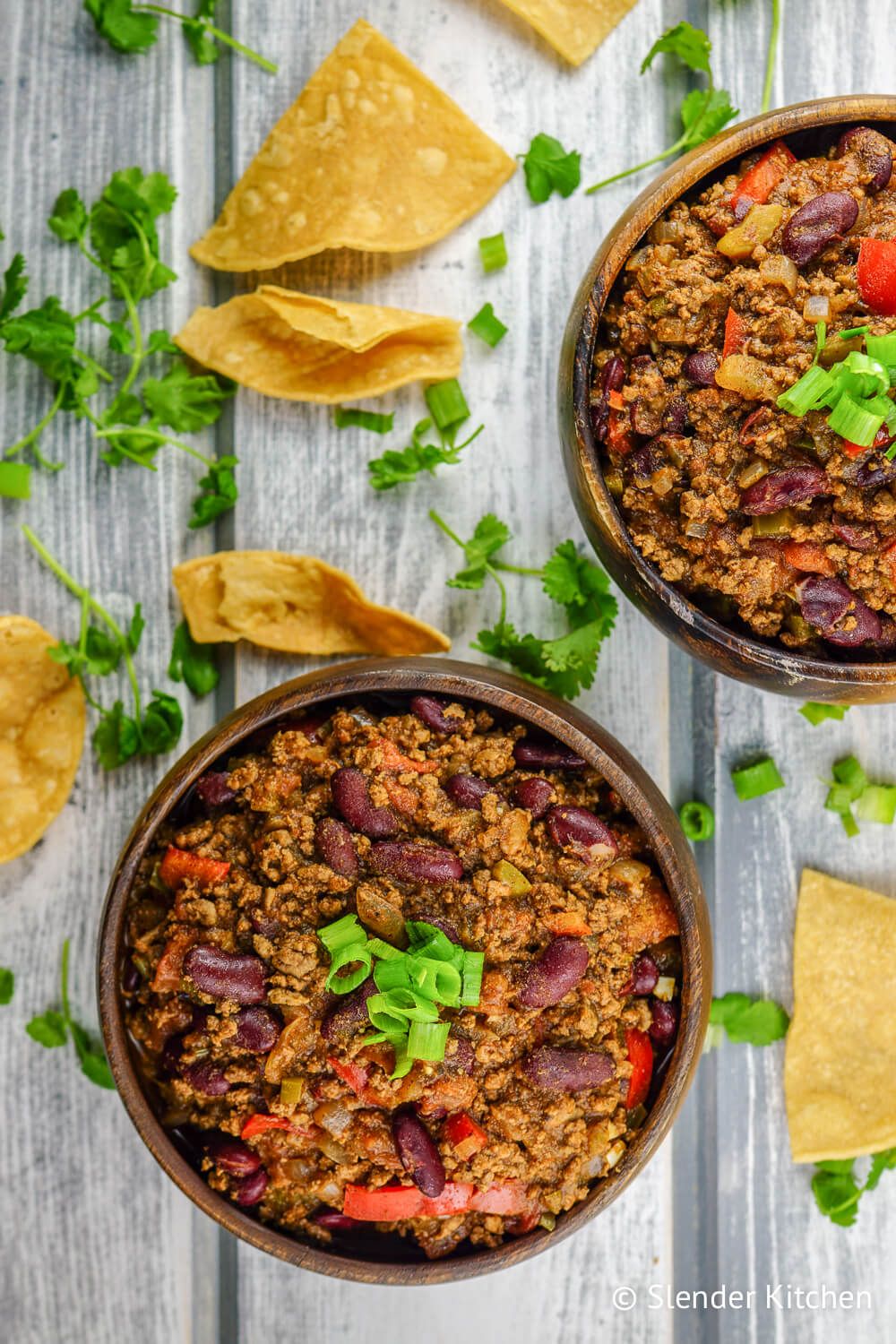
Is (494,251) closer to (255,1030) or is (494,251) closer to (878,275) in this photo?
(878,275)

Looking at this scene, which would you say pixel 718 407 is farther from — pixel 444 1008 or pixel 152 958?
pixel 152 958

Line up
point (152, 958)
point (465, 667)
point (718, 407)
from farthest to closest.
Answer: point (465, 667) < point (152, 958) < point (718, 407)

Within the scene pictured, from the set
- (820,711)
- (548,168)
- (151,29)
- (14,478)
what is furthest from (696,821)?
(151,29)

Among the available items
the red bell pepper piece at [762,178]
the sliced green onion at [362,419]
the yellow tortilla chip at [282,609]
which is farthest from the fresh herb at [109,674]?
the red bell pepper piece at [762,178]

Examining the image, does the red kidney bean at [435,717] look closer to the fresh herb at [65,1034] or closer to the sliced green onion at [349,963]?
the sliced green onion at [349,963]

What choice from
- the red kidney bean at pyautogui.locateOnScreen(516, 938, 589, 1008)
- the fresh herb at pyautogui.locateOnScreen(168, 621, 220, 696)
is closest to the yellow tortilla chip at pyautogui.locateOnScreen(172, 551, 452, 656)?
the fresh herb at pyautogui.locateOnScreen(168, 621, 220, 696)

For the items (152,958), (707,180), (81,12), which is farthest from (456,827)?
(81,12)
